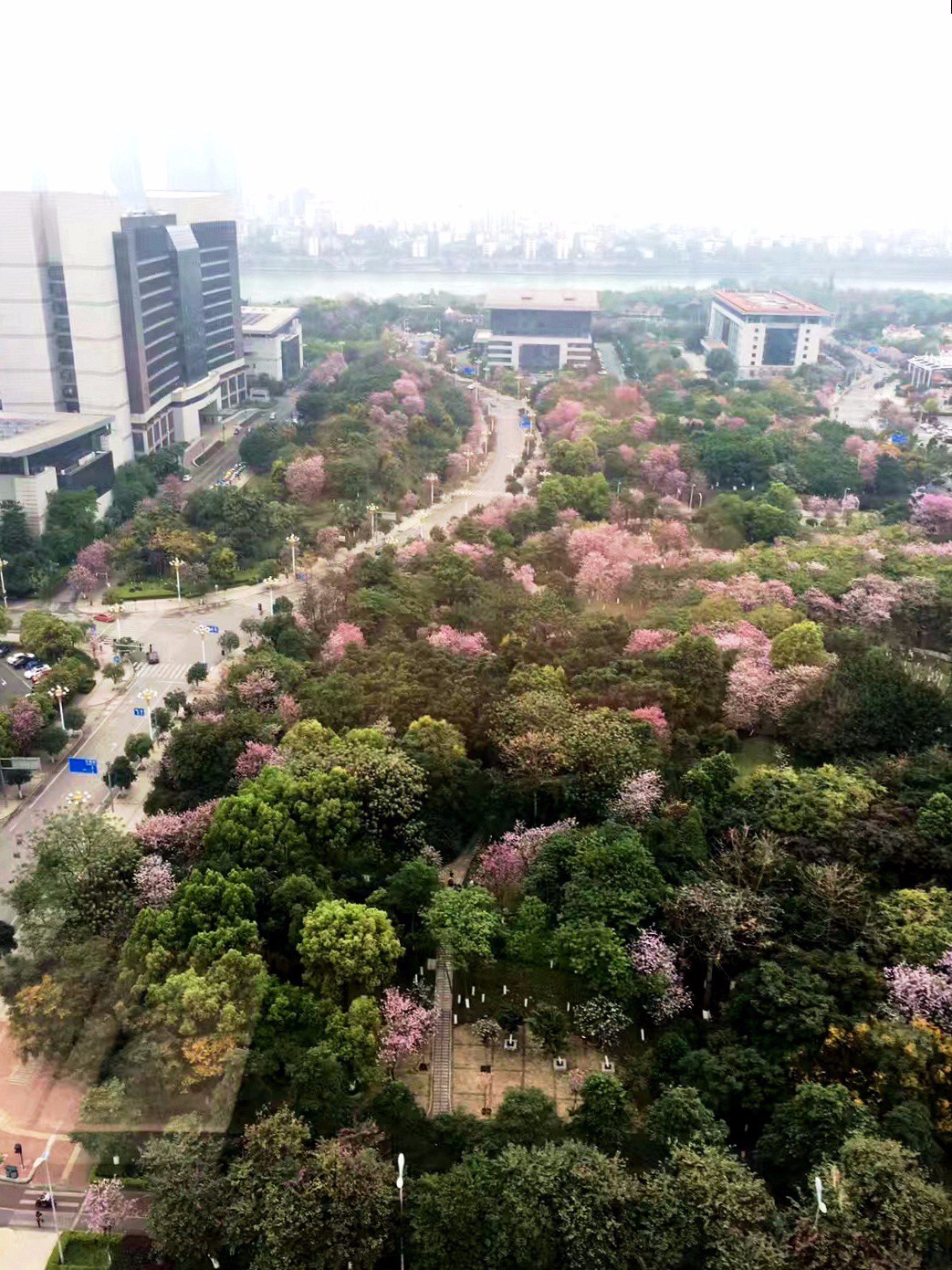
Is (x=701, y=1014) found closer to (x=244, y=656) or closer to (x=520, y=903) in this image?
(x=520, y=903)

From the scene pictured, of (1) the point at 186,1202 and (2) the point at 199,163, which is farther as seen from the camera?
(2) the point at 199,163

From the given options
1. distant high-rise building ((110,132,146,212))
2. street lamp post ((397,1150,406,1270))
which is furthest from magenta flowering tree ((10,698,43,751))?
distant high-rise building ((110,132,146,212))

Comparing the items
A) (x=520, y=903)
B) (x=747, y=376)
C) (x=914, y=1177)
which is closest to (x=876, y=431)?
(x=747, y=376)

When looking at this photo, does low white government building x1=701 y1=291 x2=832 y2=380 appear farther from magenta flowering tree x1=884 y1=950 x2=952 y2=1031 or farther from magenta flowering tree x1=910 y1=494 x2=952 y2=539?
magenta flowering tree x1=884 y1=950 x2=952 y2=1031

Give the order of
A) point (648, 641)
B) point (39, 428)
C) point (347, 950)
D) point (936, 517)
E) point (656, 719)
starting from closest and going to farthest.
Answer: point (347, 950)
point (656, 719)
point (648, 641)
point (936, 517)
point (39, 428)

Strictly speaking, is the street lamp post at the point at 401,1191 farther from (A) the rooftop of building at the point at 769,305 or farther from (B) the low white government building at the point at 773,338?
(A) the rooftop of building at the point at 769,305

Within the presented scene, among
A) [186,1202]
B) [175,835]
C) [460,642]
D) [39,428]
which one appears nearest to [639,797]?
[460,642]

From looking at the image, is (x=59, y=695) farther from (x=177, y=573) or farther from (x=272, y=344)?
(x=272, y=344)
